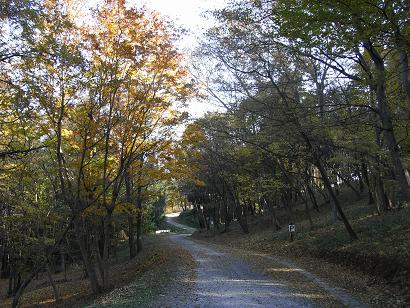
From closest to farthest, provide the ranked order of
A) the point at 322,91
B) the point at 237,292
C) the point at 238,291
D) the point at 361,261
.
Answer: the point at 237,292, the point at 238,291, the point at 361,261, the point at 322,91

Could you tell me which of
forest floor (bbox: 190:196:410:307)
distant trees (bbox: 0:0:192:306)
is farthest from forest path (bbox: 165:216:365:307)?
distant trees (bbox: 0:0:192:306)

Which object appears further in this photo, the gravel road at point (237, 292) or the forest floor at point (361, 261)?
the forest floor at point (361, 261)

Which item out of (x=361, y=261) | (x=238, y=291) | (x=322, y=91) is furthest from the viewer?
(x=322, y=91)

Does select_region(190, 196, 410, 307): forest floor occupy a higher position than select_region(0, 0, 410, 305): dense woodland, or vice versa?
select_region(0, 0, 410, 305): dense woodland

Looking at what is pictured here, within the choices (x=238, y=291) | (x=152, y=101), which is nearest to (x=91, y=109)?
(x=152, y=101)

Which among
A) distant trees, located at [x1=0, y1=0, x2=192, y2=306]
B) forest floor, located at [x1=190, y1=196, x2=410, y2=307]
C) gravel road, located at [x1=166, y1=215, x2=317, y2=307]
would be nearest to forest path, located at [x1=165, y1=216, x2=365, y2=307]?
gravel road, located at [x1=166, y1=215, x2=317, y2=307]

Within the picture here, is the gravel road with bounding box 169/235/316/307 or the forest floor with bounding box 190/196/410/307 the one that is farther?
the forest floor with bounding box 190/196/410/307

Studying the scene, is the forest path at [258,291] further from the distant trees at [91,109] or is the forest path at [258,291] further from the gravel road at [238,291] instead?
the distant trees at [91,109]

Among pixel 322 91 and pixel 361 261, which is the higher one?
pixel 322 91

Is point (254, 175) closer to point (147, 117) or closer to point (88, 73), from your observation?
point (147, 117)

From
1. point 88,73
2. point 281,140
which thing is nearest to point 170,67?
point 88,73

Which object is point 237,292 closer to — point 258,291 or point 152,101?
point 258,291

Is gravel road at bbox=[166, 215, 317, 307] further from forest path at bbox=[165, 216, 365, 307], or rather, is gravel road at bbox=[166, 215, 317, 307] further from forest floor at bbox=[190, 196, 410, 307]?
forest floor at bbox=[190, 196, 410, 307]

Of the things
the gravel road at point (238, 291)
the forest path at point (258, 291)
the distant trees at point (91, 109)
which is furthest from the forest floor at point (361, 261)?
the distant trees at point (91, 109)
